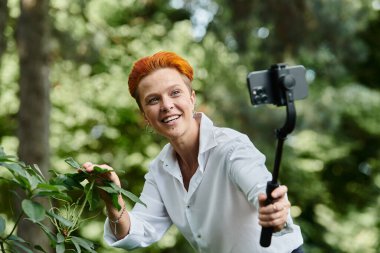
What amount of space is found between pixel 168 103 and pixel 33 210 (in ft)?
2.14

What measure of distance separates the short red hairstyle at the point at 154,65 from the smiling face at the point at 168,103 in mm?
13

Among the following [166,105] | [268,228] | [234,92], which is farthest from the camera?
[234,92]

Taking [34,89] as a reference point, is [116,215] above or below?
below

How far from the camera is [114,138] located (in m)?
9.65

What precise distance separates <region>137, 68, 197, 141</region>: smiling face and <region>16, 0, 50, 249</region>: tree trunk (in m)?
3.84

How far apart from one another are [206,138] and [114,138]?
7682 millimetres

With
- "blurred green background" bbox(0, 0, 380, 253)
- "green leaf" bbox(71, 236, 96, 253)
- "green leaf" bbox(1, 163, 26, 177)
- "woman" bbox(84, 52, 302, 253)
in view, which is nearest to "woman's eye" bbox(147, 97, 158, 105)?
"woman" bbox(84, 52, 302, 253)

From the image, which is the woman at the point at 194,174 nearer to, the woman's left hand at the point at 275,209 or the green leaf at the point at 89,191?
the green leaf at the point at 89,191

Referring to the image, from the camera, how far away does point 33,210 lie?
4.86 feet

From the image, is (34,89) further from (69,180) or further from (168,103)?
(69,180)

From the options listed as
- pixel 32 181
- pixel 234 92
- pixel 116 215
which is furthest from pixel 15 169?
pixel 234 92

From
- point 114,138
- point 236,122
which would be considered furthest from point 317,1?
point 114,138

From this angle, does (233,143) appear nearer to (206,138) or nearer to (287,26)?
(206,138)

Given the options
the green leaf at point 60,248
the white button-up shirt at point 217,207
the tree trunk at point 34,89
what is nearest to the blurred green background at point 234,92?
the tree trunk at point 34,89
